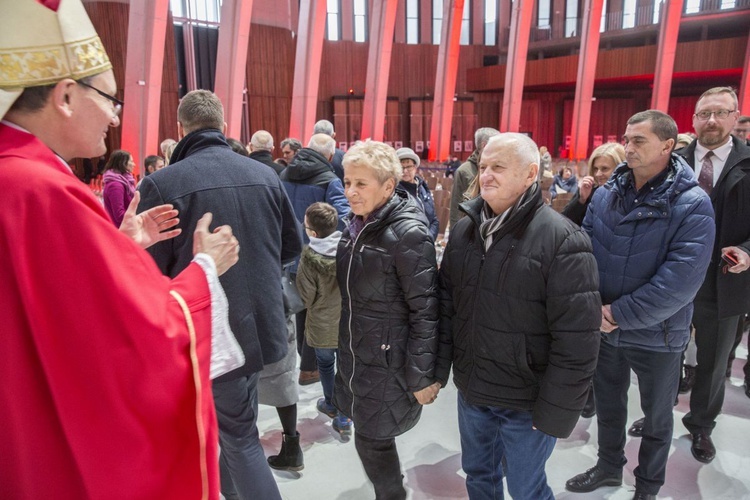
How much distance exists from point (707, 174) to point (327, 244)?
7.30 ft

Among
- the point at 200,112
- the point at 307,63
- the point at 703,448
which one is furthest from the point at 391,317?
the point at 307,63

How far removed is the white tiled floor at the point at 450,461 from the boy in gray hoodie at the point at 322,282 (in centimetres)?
27

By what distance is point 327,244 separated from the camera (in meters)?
3.24

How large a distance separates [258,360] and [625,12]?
2361 centimetres

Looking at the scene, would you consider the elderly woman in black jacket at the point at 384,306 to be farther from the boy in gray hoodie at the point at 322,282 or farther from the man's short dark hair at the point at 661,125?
the man's short dark hair at the point at 661,125

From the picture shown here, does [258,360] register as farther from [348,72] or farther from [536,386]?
[348,72]

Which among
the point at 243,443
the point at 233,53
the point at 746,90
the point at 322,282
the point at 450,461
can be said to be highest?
the point at 746,90

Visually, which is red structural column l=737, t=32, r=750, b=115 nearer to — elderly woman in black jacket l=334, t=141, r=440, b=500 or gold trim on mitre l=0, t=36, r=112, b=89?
elderly woman in black jacket l=334, t=141, r=440, b=500

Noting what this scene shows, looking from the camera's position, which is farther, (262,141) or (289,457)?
(262,141)

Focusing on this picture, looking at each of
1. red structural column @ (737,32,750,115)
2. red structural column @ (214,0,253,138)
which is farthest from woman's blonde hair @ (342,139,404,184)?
red structural column @ (737,32,750,115)

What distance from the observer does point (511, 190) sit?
1959 millimetres

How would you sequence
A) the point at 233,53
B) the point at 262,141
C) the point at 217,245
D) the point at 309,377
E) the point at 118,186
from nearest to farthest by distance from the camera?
the point at 217,245
the point at 309,377
the point at 118,186
the point at 262,141
the point at 233,53

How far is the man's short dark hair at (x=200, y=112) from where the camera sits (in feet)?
6.98

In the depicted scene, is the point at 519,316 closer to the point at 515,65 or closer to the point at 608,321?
the point at 608,321
